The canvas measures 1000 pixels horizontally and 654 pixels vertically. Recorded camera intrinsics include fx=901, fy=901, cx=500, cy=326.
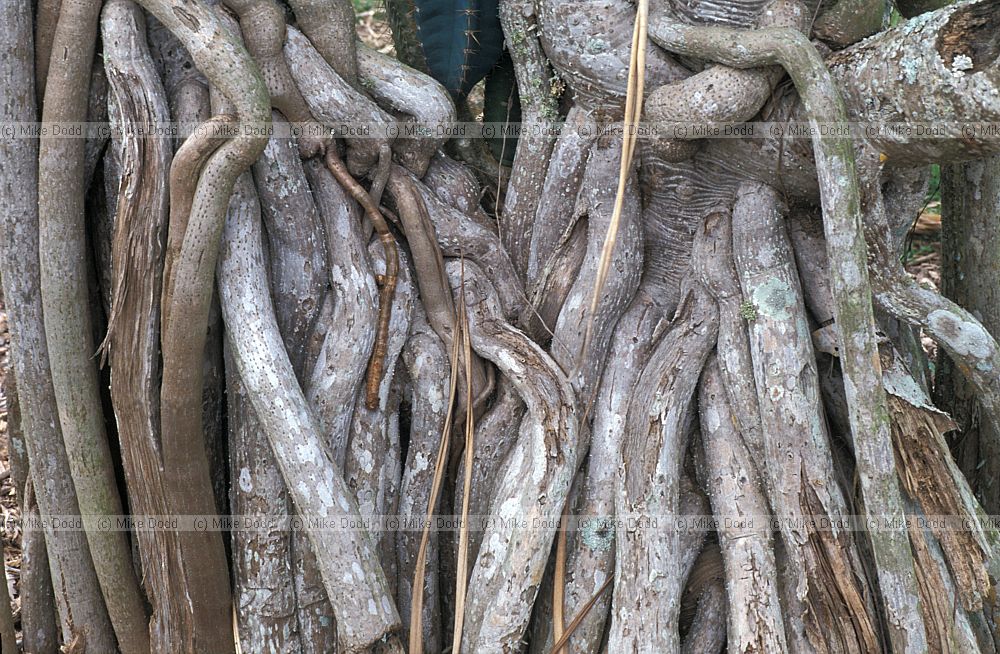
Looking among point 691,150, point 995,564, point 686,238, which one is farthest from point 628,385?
point 995,564

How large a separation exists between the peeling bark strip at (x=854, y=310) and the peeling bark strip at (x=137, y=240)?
137 centimetres

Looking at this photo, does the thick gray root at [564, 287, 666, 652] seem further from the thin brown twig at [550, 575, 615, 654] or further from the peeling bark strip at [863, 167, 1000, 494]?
the peeling bark strip at [863, 167, 1000, 494]

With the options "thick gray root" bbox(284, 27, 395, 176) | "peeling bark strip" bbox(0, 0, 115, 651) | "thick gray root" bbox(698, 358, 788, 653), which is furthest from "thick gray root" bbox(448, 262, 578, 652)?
"peeling bark strip" bbox(0, 0, 115, 651)

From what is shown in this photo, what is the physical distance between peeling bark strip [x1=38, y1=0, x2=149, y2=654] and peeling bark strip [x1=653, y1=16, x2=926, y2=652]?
1552 mm

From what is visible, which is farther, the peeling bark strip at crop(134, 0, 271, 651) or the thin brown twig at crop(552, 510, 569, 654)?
the thin brown twig at crop(552, 510, 569, 654)

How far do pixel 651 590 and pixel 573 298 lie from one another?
75cm

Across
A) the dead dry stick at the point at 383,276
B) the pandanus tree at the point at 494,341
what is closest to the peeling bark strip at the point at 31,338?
the pandanus tree at the point at 494,341

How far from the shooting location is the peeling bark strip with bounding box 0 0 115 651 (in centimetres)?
217

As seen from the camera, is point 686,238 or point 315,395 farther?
point 686,238

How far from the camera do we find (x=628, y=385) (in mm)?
2307

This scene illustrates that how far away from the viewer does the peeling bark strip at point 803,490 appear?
81.7 inches

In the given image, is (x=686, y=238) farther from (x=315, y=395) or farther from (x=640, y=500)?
(x=315, y=395)

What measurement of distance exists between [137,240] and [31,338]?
1.35ft

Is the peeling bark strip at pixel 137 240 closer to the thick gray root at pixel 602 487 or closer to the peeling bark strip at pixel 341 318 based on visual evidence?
the peeling bark strip at pixel 341 318
